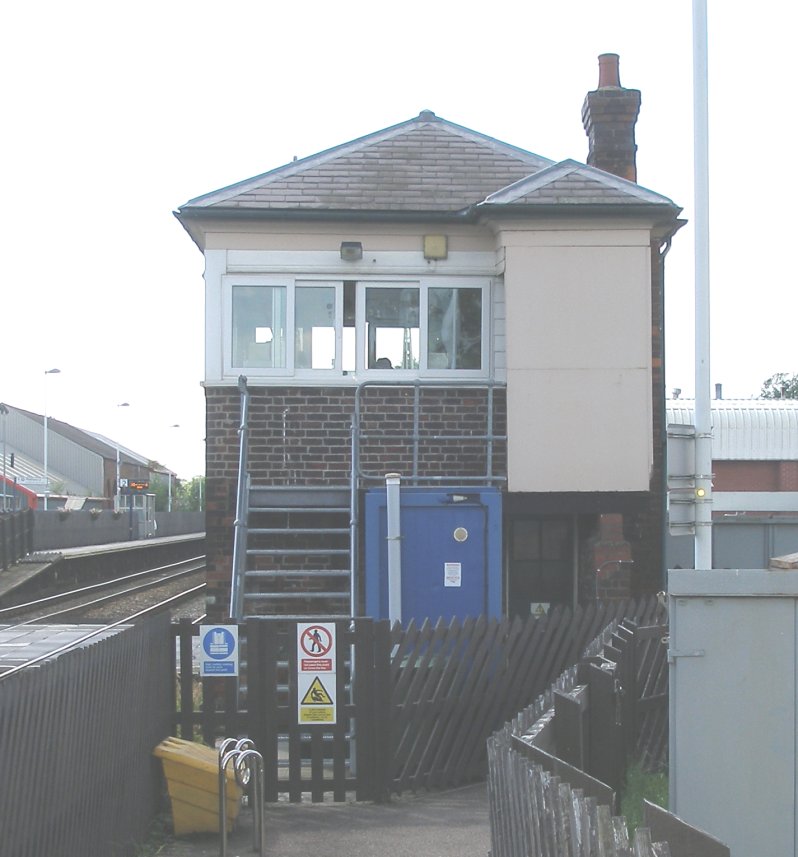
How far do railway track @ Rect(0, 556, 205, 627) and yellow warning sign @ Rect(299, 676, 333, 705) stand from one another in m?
11.5

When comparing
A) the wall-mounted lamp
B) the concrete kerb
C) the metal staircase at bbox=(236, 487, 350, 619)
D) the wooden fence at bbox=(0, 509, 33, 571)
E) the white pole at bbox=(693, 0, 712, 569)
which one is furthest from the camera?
the wooden fence at bbox=(0, 509, 33, 571)

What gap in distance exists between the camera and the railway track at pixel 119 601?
23391mm

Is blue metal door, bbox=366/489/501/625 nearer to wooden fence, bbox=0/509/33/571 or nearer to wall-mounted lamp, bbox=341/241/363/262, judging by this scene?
wall-mounted lamp, bbox=341/241/363/262

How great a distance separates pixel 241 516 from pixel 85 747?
5358 mm

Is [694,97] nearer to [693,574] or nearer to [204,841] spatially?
[693,574]

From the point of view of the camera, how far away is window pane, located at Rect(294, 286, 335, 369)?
1230cm

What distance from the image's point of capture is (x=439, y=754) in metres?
8.56

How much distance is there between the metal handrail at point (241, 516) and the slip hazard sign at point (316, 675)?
218 centimetres

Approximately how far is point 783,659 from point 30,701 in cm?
315

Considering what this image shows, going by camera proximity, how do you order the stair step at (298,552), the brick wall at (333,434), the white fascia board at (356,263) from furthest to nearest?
the white fascia board at (356,263) → the brick wall at (333,434) → the stair step at (298,552)

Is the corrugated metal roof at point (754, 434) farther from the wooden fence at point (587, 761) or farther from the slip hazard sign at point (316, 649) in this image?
the slip hazard sign at point (316, 649)

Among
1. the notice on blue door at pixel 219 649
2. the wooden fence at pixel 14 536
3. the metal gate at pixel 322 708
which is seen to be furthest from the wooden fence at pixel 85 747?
the wooden fence at pixel 14 536

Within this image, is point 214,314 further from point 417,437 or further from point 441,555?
point 441,555

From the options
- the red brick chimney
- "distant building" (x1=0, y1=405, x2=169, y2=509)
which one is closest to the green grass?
the red brick chimney
